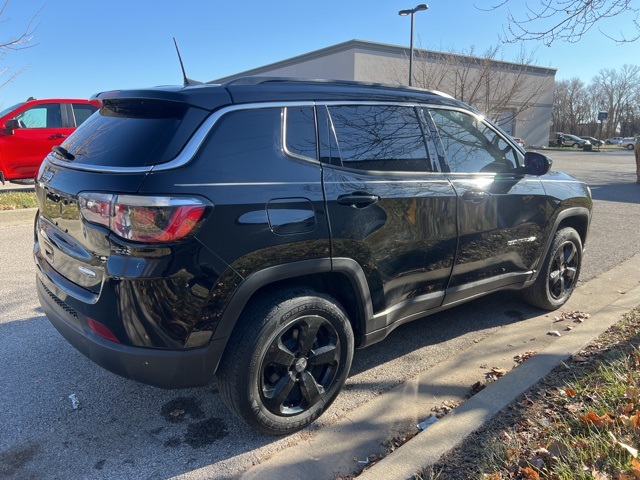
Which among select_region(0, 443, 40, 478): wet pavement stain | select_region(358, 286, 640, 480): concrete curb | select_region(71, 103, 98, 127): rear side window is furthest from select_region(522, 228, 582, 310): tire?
select_region(71, 103, 98, 127): rear side window

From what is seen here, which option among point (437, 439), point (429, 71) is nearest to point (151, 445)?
point (437, 439)

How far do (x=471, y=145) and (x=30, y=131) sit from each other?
1032 centimetres

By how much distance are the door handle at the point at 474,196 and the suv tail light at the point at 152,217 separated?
2009 millimetres

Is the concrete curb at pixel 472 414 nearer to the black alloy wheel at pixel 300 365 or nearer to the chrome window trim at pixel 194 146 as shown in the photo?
the black alloy wheel at pixel 300 365

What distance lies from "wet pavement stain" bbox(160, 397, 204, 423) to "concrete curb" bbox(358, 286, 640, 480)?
1146 mm

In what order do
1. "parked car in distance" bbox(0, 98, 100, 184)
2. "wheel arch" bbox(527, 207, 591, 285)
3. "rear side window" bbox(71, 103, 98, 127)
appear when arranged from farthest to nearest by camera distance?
"rear side window" bbox(71, 103, 98, 127), "parked car in distance" bbox(0, 98, 100, 184), "wheel arch" bbox(527, 207, 591, 285)

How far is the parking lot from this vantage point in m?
2.51

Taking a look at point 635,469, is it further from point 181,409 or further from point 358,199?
point 181,409

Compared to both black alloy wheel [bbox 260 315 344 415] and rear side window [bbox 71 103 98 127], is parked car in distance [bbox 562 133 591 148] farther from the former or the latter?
black alloy wheel [bbox 260 315 344 415]

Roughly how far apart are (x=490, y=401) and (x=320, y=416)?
1.03 metres

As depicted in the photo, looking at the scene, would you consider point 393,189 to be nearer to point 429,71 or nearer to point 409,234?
point 409,234

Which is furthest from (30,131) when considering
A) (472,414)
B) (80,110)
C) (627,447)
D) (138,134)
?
(627,447)

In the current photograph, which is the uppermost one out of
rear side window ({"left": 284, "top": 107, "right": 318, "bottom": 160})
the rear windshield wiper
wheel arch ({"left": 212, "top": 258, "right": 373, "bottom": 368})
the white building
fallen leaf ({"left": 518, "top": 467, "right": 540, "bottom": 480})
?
the white building

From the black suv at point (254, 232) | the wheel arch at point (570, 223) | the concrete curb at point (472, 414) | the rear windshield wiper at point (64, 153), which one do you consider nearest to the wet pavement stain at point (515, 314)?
the wheel arch at point (570, 223)
